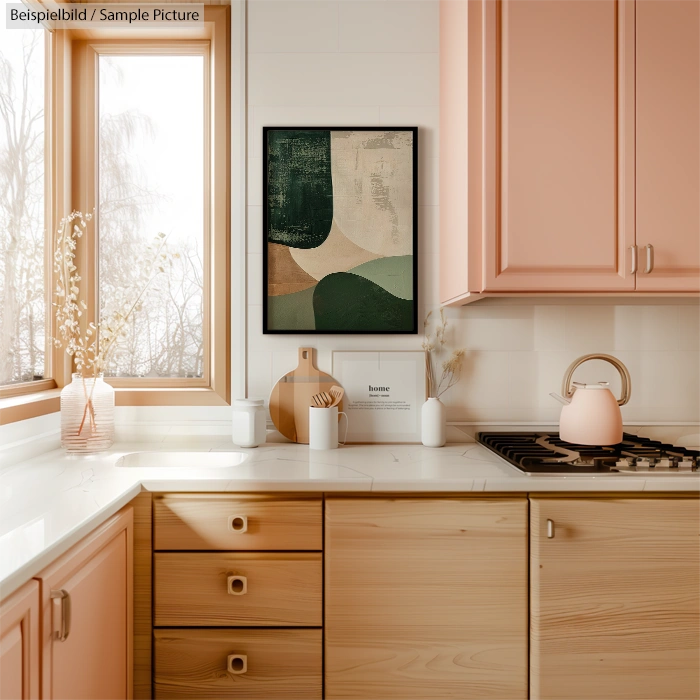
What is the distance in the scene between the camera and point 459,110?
1638mm

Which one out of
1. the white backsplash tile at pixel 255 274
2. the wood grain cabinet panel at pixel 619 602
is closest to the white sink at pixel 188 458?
the white backsplash tile at pixel 255 274

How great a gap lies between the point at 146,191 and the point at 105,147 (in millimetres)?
225

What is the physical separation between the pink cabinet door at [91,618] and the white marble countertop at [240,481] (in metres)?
0.06

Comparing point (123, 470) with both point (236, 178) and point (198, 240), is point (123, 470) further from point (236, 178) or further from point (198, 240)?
point (236, 178)

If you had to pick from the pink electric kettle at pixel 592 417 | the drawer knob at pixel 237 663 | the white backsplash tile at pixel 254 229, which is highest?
the white backsplash tile at pixel 254 229

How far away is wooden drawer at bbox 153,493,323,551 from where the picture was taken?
4.53 feet

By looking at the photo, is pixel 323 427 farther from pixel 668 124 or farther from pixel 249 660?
pixel 668 124

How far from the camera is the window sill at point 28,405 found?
62.1 inches

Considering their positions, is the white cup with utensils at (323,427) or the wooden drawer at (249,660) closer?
the wooden drawer at (249,660)

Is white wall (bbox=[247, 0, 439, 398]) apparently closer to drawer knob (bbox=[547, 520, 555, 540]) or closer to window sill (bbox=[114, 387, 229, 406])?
window sill (bbox=[114, 387, 229, 406])

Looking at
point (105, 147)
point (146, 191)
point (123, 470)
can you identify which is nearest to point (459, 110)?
point (146, 191)

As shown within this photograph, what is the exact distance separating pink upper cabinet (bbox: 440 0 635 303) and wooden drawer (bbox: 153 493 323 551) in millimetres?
791

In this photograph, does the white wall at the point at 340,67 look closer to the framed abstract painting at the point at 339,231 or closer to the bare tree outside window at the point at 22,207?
the framed abstract painting at the point at 339,231

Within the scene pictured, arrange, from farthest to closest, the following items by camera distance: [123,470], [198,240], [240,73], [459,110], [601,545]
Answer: [198,240]
[240,73]
[459,110]
[123,470]
[601,545]
